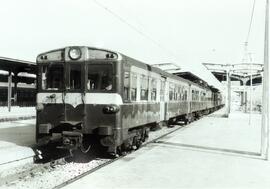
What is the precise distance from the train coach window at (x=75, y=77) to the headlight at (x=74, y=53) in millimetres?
210

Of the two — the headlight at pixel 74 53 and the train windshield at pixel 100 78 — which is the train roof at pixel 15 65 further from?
the train windshield at pixel 100 78

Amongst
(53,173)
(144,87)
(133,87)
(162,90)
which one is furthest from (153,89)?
(53,173)

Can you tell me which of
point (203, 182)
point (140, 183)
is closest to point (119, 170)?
point (140, 183)

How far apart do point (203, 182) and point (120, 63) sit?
3.84m

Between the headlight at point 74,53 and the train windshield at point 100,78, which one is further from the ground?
the headlight at point 74,53

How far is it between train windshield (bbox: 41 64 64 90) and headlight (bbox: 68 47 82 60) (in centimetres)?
39

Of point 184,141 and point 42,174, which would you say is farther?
point 184,141

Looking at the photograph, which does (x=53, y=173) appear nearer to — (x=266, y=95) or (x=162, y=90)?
(x=266, y=95)

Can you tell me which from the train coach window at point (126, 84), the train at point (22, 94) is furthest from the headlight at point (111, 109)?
the train at point (22, 94)

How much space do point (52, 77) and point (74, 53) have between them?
0.84 meters

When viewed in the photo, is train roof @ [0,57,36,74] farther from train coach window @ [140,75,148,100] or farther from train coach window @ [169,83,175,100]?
train coach window @ [140,75,148,100]

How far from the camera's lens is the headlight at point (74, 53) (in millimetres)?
10500

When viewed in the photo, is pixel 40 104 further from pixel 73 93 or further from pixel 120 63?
pixel 120 63

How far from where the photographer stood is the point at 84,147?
10734mm
